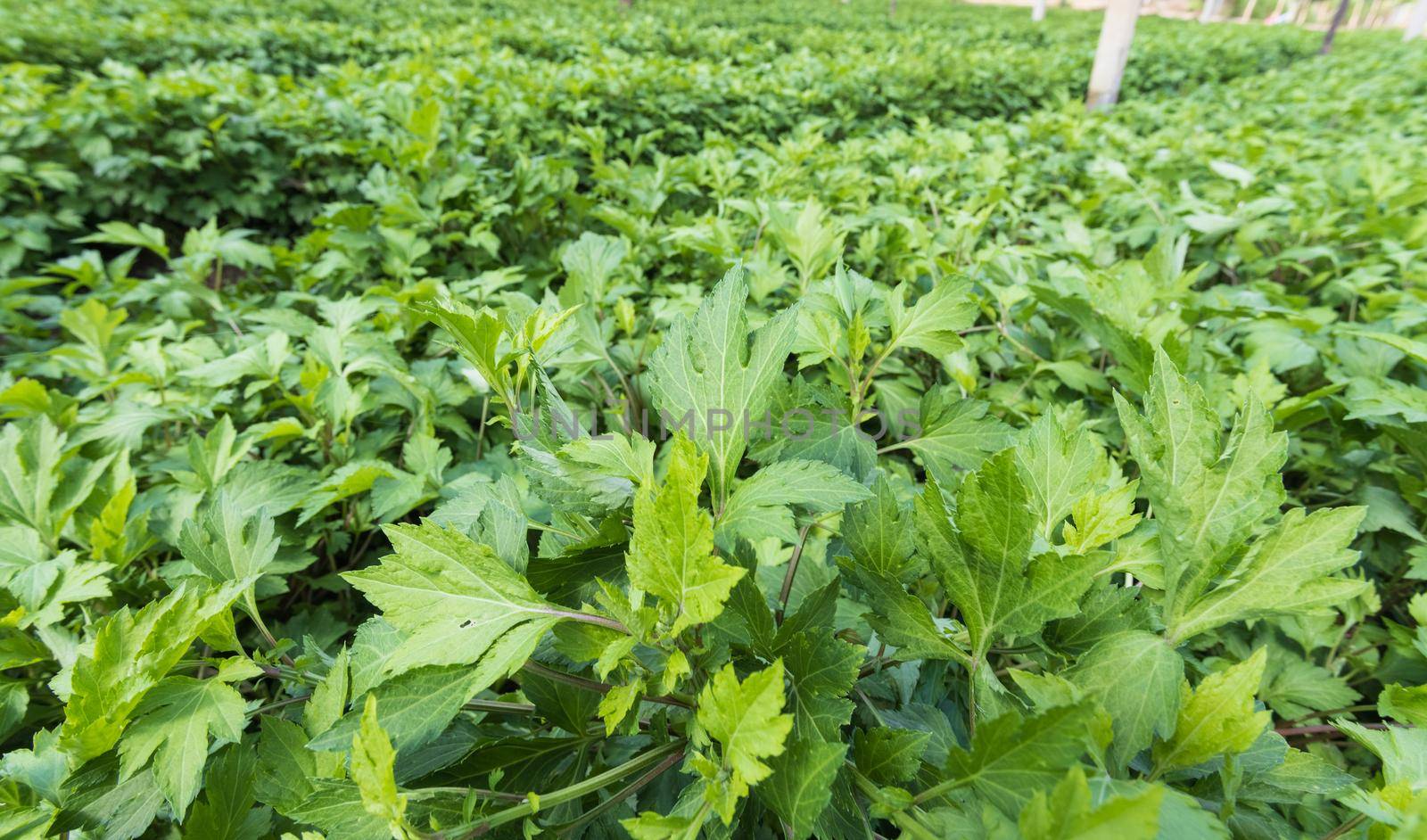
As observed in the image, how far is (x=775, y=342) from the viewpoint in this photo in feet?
2.78

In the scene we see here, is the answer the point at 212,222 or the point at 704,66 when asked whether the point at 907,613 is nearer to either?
the point at 212,222

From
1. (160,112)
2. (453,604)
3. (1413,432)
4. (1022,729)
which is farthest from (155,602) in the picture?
(160,112)

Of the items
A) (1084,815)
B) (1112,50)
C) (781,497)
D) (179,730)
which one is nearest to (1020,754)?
(1084,815)

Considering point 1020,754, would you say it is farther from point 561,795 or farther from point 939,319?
point 939,319

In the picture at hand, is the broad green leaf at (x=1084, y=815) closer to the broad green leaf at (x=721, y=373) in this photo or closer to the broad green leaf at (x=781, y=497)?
the broad green leaf at (x=781, y=497)

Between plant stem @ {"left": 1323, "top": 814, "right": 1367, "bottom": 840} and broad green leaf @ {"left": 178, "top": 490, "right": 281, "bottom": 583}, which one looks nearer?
plant stem @ {"left": 1323, "top": 814, "right": 1367, "bottom": 840}

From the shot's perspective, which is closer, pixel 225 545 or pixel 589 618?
pixel 589 618

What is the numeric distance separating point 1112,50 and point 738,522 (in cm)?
906

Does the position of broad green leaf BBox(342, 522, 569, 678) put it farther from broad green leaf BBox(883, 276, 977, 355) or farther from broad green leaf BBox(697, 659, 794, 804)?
broad green leaf BBox(883, 276, 977, 355)

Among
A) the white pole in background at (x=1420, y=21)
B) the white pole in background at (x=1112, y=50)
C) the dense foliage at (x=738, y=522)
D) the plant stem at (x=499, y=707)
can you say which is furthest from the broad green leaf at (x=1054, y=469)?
the white pole in background at (x=1420, y=21)

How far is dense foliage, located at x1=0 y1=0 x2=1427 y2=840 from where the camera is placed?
0.67 meters

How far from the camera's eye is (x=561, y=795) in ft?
2.25

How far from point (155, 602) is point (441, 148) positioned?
291 centimetres

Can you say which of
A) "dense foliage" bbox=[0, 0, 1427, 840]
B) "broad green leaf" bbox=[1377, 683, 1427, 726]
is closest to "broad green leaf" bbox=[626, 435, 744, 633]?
"dense foliage" bbox=[0, 0, 1427, 840]
